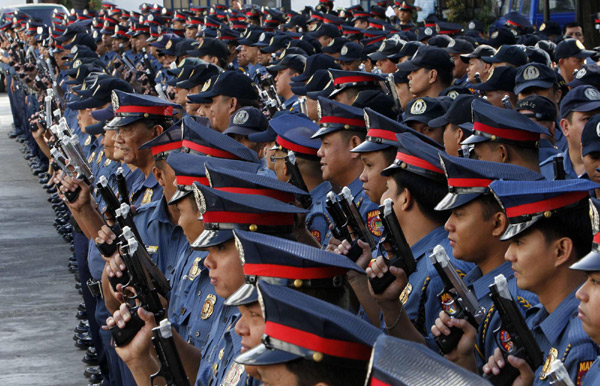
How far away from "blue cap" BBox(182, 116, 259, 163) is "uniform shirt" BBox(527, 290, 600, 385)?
2.27 metres

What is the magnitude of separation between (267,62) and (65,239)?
3006 mm

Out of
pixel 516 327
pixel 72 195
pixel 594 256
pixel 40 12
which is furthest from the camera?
pixel 40 12

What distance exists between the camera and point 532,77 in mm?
7453

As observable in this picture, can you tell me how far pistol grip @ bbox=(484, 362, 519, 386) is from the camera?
3.16 m

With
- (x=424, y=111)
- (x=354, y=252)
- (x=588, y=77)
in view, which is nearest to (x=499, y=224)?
(x=354, y=252)

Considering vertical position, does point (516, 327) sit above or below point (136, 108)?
above

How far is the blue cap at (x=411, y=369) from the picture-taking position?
6.42 ft

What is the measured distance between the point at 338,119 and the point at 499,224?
1.91 meters

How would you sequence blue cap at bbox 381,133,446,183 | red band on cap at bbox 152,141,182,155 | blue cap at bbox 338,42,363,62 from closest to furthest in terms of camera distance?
blue cap at bbox 381,133,446,183
red band on cap at bbox 152,141,182,155
blue cap at bbox 338,42,363,62

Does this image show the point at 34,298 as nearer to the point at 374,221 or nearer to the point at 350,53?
the point at 350,53

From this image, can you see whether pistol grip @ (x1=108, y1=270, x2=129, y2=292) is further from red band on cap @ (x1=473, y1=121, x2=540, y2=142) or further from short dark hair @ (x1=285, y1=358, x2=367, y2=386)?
short dark hair @ (x1=285, y1=358, x2=367, y2=386)

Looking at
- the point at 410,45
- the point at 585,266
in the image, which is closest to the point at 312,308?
the point at 585,266

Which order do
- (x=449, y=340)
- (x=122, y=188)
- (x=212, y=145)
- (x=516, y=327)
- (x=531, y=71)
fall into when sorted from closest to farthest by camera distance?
(x=516, y=327) → (x=449, y=340) → (x=212, y=145) → (x=122, y=188) → (x=531, y=71)

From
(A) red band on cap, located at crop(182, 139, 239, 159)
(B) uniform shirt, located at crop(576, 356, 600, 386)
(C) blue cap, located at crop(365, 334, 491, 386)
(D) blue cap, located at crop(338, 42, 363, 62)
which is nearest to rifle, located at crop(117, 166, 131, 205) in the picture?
(A) red band on cap, located at crop(182, 139, 239, 159)
